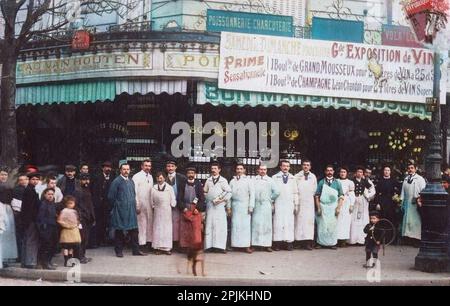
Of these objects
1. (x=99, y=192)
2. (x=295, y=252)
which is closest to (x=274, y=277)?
(x=295, y=252)

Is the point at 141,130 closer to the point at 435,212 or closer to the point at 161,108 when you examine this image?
the point at 161,108

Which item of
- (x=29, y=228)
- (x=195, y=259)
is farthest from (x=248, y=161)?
(x=29, y=228)

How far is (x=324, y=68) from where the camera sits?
48.5 ft

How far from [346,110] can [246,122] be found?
8.28 feet

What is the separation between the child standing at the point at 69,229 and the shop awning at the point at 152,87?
339cm

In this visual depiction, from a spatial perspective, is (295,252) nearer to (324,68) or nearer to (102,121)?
(324,68)

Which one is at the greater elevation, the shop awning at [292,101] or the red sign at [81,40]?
the red sign at [81,40]

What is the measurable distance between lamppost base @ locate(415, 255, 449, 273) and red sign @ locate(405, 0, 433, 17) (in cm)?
404

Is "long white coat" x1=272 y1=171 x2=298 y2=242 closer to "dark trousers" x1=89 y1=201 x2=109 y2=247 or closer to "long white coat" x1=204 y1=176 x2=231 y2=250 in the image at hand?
"long white coat" x1=204 y1=176 x2=231 y2=250

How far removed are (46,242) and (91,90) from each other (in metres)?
4.44

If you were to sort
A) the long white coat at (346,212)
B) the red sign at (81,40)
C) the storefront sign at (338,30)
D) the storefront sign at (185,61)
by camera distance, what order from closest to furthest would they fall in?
1. the storefront sign at (185,61)
2. the long white coat at (346,212)
3. the red sign at (81,40)
4. the storefront sign at (338,30)

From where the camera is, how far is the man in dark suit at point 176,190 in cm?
1302

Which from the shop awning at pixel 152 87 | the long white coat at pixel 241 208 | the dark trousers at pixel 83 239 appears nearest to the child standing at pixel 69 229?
the dark trousers at pixel 83 239

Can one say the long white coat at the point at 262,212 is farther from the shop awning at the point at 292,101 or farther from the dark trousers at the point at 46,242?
the dark trousers at the point at 46,242
